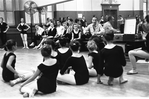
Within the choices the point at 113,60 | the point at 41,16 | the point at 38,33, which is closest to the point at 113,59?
the point at 113,60

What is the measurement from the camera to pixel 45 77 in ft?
9.12

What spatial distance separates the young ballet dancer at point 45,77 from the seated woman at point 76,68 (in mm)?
390

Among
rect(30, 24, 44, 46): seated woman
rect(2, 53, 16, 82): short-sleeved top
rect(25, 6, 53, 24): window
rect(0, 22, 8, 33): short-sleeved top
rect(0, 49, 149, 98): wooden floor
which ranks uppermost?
rect(25, 6, 53, 24): window

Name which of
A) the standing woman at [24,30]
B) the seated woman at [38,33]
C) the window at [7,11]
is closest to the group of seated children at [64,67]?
the seated woman at [38,33]

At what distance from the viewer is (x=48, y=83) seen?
2.80 m

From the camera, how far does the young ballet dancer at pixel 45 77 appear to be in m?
2.73

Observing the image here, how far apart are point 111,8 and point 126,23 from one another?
10.8 meters

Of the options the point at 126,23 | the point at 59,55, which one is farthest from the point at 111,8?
the point at 59,55

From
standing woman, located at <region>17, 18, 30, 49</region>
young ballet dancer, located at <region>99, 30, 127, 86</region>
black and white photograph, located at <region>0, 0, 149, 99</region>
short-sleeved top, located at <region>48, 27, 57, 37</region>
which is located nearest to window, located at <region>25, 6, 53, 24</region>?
standing woman, located at <region>17, 18, 30, 49</region>

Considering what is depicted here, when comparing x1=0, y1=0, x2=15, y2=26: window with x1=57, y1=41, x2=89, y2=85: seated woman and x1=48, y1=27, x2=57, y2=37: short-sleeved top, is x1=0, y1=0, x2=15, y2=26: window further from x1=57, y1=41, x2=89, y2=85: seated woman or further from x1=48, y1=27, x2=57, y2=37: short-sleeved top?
x1=57, y1=41, x2=89, y2=85: seated woman

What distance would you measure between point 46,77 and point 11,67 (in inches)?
34.3

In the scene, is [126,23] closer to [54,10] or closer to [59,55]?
[59,55]

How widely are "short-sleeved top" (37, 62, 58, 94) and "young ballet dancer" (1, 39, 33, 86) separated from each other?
814 millimetres

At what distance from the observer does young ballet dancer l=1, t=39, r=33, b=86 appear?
3.34 meters
